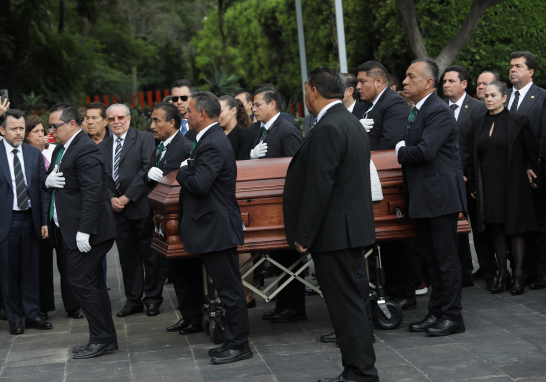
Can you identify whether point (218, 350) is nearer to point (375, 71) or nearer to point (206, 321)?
point (206, 321)

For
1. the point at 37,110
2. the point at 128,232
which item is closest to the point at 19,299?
the point at 128,232

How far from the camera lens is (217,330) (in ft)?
17.9

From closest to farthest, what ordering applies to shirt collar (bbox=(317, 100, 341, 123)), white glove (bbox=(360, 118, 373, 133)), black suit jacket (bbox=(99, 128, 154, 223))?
shirt collar (bbox=(317, 100, 341, 123)) → white glove (bbox=(360, 118, 373, 133)) → black suit jacket (bbox=(99, 128, 154, 223))

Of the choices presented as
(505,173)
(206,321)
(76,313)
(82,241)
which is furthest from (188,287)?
(505,173)

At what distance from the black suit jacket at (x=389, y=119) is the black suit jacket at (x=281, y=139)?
2.29ft

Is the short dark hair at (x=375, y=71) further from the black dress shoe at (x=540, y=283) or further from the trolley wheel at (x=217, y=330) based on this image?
the black dress shoe at (x=540, y=283)

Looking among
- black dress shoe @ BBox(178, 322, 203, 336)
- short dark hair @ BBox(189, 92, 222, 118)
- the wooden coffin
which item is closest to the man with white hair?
black dress shoe @ BBox(178, 322, 203, 336)

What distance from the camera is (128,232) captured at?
22.6 feet

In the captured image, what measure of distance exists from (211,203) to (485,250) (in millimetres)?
3430

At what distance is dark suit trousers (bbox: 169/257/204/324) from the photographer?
6.00 meters

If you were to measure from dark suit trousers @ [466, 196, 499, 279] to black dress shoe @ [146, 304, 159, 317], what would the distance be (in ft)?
10.9

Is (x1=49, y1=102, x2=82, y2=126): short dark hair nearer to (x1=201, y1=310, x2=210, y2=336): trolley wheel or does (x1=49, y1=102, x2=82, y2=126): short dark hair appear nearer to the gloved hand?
the gloved hand

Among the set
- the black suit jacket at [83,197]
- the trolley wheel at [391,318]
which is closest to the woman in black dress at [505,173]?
the trolley wheel at [391,318]

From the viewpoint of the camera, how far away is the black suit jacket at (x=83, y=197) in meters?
5.27
